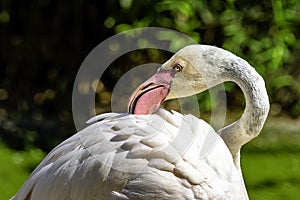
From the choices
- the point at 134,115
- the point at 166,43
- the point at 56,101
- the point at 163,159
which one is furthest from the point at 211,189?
the point at 56,101

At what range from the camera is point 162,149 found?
11.3 feet

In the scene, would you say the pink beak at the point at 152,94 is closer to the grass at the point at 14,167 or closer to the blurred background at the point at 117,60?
the grass at the point at 14,167

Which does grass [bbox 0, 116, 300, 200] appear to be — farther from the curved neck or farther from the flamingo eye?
the flamingo eye

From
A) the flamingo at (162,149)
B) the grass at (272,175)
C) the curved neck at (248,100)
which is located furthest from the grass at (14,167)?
the curved neck at (248,100)

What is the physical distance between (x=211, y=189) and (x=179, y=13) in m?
3.40

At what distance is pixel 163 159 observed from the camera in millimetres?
3430

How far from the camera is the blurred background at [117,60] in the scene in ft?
21.5

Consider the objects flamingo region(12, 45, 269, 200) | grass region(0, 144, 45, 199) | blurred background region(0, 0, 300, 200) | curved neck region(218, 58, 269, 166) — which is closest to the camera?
flamingo region(12, 45, 269, 200)

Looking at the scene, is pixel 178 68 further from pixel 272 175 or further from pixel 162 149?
pixel 272 175

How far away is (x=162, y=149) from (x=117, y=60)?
3620mm

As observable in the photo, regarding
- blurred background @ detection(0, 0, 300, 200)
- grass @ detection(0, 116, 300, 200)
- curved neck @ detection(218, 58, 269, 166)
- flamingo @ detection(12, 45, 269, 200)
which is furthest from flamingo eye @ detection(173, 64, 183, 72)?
blurred background @ detection(0, 0, 300, 200)

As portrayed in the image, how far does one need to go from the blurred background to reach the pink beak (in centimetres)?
249

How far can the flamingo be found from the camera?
11.2 feet

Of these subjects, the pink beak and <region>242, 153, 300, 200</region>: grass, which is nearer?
the pink beak
